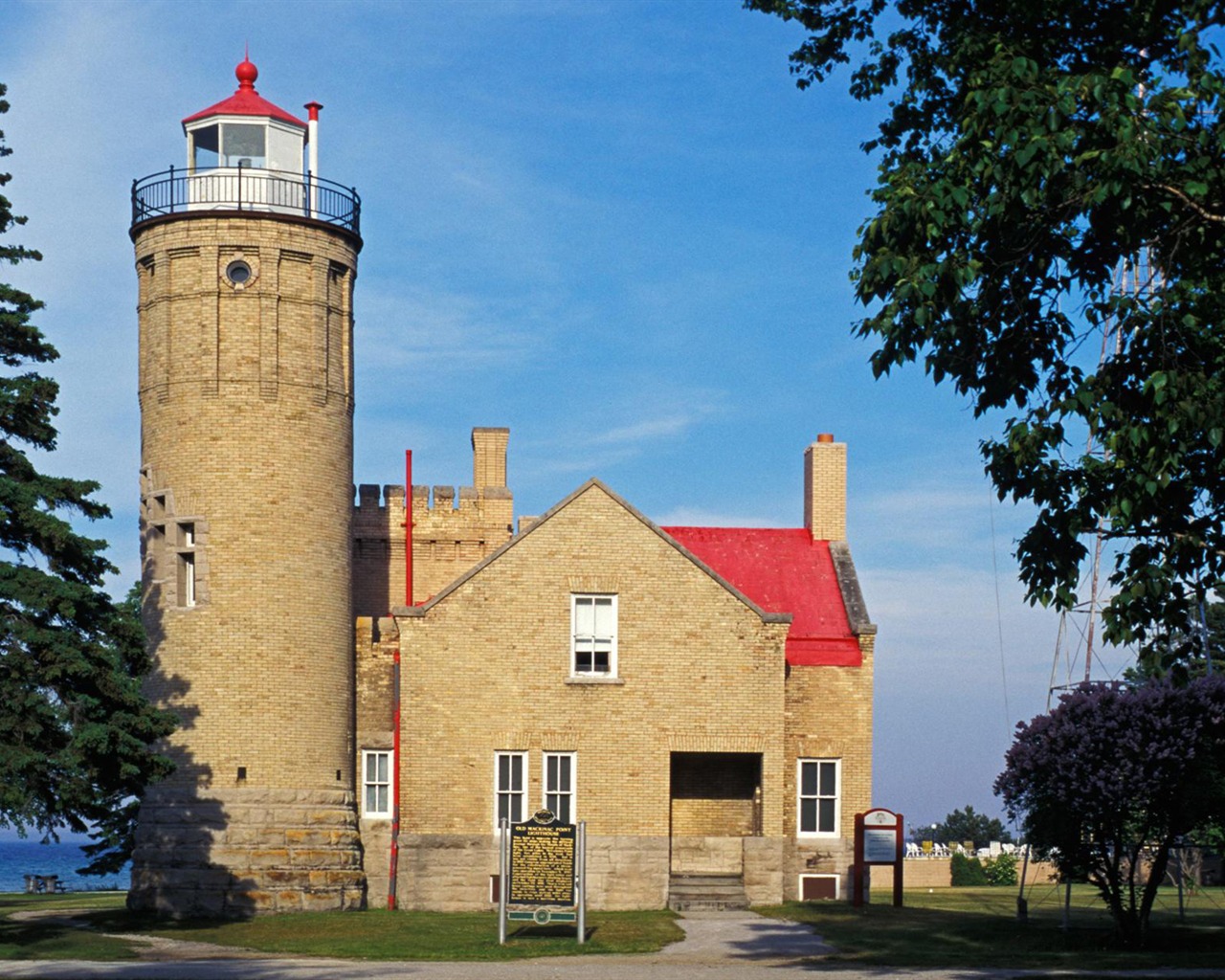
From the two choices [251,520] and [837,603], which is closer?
[251,520]

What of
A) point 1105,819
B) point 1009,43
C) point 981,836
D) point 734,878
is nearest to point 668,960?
point 1105,819

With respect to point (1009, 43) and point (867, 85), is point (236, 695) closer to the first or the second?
point (867, 85)

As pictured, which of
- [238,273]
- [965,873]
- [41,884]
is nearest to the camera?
[238,273]

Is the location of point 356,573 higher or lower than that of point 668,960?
higher

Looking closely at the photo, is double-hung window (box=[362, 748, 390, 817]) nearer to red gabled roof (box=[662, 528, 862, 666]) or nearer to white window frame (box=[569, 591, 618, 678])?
white window frame (box=[569, 591, 618, 678])

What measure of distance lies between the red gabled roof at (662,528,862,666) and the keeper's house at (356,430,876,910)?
1.12 metres

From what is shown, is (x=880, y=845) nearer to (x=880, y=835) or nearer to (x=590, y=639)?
(x=880, y=835)

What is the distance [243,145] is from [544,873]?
18338mm

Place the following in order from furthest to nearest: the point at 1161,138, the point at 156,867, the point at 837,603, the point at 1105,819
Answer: the point at 837,603 → the point at 156,867 → the point at 1105,819 → the point at 1161,138

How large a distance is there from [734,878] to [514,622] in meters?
7.49

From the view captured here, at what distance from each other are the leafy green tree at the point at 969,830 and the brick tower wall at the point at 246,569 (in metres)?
51.3

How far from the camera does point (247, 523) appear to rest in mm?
36312

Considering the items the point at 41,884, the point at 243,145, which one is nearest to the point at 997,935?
the point at 243,145

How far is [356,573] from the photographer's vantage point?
41.9m
